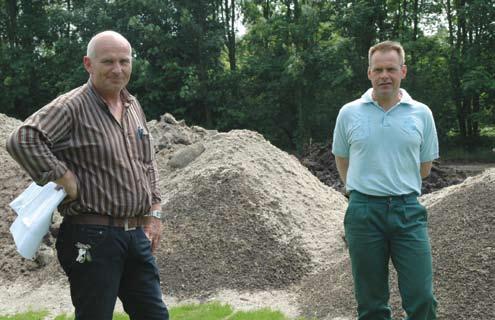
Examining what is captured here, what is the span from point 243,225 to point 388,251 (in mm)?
4034

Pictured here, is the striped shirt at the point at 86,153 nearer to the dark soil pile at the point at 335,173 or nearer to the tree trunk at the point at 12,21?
the dark soil pile at the point at 335,173

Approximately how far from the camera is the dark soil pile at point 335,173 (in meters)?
12.9

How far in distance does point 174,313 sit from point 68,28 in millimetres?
24496

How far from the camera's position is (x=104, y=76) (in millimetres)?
3334

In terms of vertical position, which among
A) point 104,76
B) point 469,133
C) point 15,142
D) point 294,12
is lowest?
point 469,133

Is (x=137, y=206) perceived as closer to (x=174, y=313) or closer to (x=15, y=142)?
(x=15, y=142)

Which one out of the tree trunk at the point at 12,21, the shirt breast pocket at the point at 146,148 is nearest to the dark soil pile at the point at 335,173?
the shirt breast pocket at the point at 146,148

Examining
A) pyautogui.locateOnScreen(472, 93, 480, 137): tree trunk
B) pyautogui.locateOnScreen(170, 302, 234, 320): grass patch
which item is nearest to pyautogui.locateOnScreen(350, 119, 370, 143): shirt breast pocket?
pyautogui.locateOnScreen(170, 302, 234, 320): grass patch

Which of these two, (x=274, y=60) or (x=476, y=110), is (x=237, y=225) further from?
(x=476, y=110)

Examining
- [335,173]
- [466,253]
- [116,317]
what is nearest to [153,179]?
[116,317]

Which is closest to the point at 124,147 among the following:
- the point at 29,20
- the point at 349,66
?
the point at 349,66

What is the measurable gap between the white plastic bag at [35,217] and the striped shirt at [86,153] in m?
0.08

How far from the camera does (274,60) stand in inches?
945

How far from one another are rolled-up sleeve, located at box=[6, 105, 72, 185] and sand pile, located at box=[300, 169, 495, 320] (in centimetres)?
338
